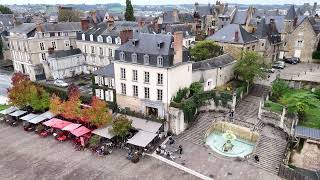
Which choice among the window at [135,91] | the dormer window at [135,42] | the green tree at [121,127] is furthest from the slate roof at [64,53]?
the green tree at [121,127]

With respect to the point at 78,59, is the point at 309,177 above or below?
below

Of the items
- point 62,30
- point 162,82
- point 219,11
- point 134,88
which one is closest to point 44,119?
point 134,88

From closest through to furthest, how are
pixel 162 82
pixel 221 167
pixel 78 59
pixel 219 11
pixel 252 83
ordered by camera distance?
pixel 221 167 → pixel 162 82 → pixel 252 83 → pixel 78 59 → pixel 219 11

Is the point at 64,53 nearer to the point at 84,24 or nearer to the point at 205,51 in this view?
the point at 84,24

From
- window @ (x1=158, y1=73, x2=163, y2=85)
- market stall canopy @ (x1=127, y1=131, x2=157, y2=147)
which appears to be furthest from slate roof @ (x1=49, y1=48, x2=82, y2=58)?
market stall canopy @ (x1=127, y1=131, x2=157, y2=147)

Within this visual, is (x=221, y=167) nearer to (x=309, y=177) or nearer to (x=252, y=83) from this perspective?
(x=309, y=177)

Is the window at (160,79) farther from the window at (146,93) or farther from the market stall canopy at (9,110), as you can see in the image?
the market stall canopy at (9,110)

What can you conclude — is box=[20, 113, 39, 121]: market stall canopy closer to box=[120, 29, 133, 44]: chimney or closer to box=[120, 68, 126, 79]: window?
box=[120, 68, 126, 79]: window
